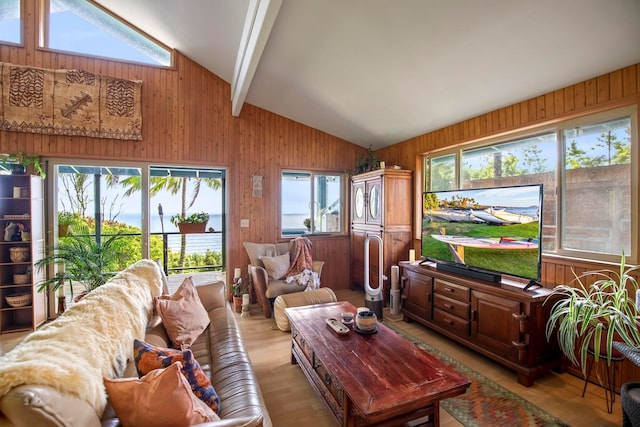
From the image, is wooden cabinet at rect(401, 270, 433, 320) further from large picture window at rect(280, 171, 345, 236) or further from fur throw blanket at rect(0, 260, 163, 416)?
fur throw blanket at rect(0, 260, 163, 416)

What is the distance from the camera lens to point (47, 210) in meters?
3.66

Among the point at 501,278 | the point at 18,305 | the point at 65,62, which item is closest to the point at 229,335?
the point at 501,278

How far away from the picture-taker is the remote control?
2.07 meters

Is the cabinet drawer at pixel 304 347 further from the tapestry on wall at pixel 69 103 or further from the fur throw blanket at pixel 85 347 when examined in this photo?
the tapestry on wall at pixel 69 103

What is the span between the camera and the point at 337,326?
7.05 ft

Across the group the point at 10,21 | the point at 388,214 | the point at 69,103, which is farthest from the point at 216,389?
the point at 10,21

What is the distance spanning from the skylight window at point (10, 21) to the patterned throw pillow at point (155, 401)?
15.3 ft

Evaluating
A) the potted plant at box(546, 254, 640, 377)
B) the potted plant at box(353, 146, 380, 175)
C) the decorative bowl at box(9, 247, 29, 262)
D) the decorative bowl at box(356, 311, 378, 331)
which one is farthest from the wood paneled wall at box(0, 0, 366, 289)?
the potted plant at box(546, 254, 640, 377)

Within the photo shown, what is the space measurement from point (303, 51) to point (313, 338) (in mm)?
2684

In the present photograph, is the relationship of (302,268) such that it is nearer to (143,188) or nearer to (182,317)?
(182,317)

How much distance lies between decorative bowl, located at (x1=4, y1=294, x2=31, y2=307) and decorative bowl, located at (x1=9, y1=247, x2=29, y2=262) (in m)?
0.42

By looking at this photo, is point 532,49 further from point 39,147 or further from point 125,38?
point 39,147

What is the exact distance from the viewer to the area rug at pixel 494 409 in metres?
1.89

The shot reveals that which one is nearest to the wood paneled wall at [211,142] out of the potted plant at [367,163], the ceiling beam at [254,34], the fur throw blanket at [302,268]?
the potted plant at [367,163]
